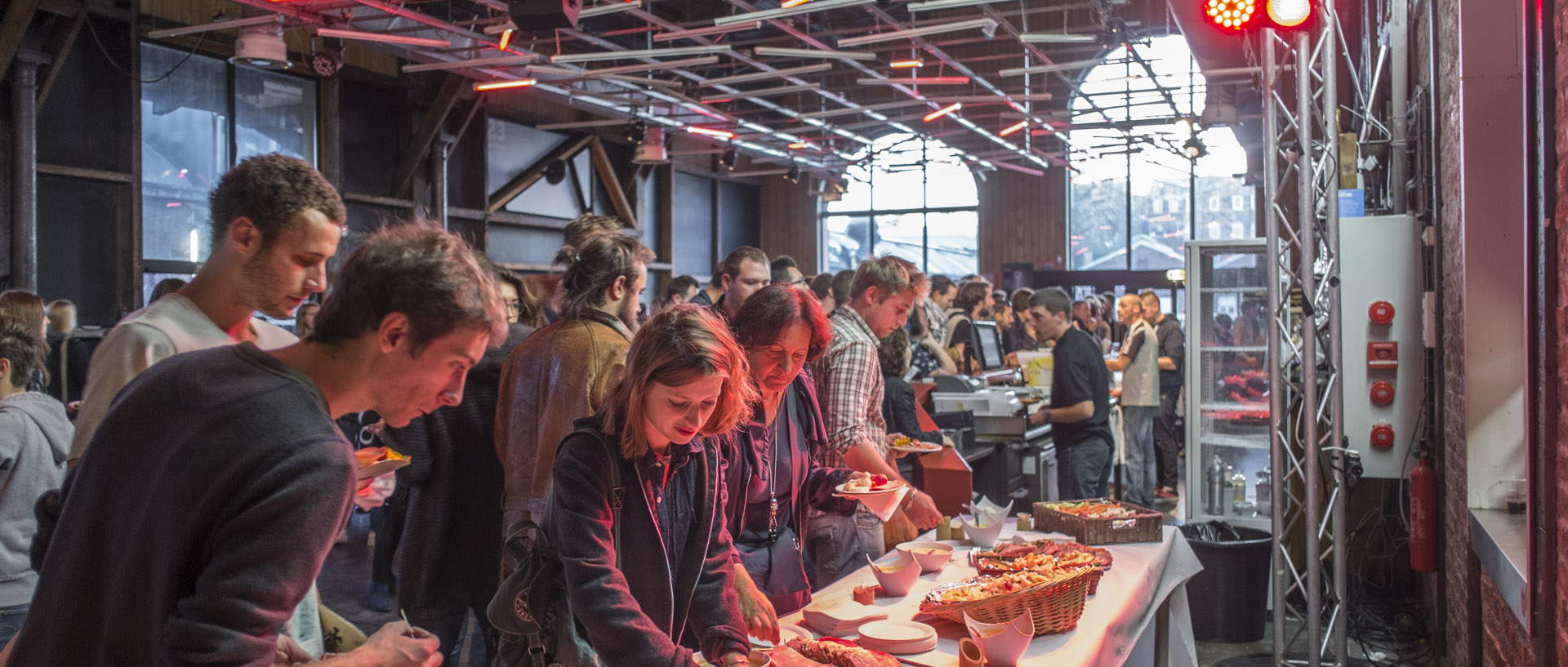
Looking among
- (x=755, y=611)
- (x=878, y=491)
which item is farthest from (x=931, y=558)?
(x=755, y=611)

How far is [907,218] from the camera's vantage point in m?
19.0

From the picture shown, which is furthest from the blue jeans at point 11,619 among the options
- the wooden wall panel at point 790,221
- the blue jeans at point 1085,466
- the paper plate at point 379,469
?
the wooden wall panel at point 790,221

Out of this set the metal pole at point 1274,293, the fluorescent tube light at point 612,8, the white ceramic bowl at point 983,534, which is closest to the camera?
the white ceramic bowl at point 983,534

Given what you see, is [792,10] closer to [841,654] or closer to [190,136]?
[190,136]

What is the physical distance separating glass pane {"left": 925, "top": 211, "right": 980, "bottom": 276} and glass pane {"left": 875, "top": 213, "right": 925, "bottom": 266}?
0.14 metres

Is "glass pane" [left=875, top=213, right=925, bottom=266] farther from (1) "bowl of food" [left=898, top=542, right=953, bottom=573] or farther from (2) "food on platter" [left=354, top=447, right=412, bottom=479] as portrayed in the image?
(2) "food on platter" [left=354, top=447, right=412, bottom=479]

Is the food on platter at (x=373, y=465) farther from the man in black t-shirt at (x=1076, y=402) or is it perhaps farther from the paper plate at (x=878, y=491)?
the man in black t-shirt at (x=1076, y=402)

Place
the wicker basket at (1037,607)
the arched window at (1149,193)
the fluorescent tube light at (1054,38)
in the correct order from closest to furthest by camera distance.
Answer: the wicker basket at (1037,607) → the fluorescent tube light at (1054,38) → the arched window at (1149,193)

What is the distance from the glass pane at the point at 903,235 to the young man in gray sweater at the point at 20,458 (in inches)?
645

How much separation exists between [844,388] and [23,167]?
7395mm

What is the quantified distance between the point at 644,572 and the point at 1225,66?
7950 mm

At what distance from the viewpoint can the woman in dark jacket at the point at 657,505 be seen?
1.83 m

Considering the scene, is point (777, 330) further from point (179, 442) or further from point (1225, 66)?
point (1225, 66)

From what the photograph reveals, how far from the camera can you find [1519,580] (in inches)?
97.7
